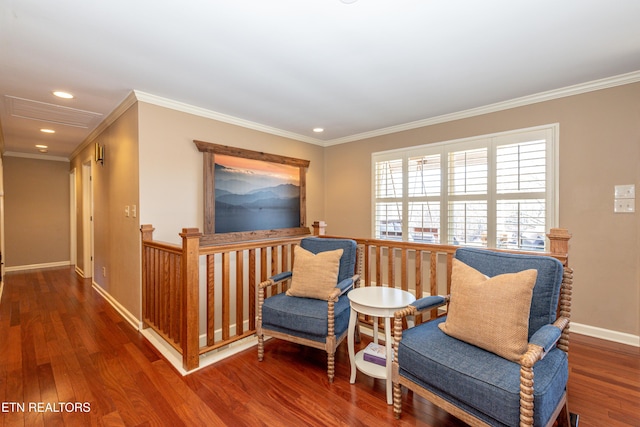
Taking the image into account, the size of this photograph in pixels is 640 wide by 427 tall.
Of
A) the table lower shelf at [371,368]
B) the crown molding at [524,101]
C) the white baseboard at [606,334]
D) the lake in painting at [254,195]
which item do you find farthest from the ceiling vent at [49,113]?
the white baseboard at [606,334]

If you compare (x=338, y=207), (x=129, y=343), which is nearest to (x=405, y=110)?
(x=338, y=207)

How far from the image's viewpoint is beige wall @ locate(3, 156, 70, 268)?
572 centimetres

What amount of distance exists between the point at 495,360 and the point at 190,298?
6.60 ft

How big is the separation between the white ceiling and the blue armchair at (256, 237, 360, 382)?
1558mm

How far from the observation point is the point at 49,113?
345cm

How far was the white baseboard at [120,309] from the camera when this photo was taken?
3052 millimetres

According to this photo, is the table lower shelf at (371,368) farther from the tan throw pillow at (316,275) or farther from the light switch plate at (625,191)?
the light switch plate at (625,191)

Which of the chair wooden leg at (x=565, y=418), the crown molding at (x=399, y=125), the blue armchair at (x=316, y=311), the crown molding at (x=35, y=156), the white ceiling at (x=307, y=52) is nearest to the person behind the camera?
the chair wooden leg at (x=565, y=418)

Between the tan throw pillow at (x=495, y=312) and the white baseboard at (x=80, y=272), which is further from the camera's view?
the white baseboard at (x=80, y=272)

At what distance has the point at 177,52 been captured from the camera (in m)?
2.17

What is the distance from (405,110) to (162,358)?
353cm

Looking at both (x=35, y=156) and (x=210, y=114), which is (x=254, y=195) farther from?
(x=35, y=156)

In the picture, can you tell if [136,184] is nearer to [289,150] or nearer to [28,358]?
[28,358]

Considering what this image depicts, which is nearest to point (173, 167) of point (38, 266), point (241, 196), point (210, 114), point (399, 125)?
point (210, 114)
